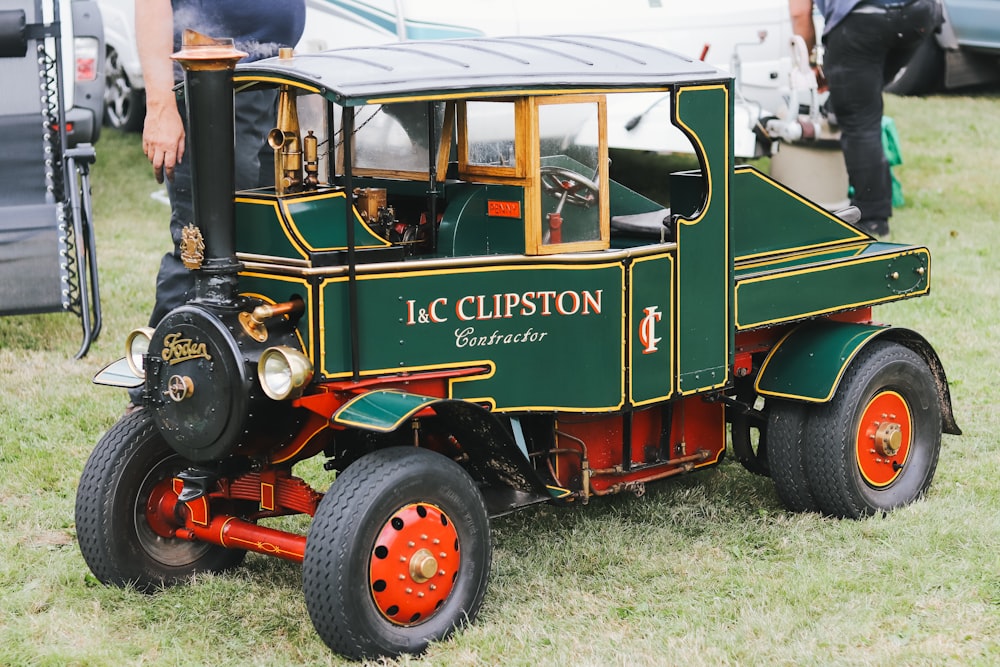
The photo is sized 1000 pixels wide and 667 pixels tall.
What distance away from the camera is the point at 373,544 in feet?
11.7

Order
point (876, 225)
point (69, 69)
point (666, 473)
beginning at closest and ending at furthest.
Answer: point (666, 473)
point (69, 69)
point (876, 225)

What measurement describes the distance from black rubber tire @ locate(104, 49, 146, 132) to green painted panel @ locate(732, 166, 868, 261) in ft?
26.9

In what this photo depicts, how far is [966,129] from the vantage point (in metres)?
12.8

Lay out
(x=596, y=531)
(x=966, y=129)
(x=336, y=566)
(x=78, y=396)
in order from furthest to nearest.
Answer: (x=966, y=129)
(x=78, y=396)
(x=596, y=531)
(x=336, y=566)

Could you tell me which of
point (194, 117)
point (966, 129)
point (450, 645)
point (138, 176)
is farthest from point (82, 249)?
point (966, 129)

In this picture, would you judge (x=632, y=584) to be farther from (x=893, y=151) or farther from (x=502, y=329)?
(x=893, y=151)

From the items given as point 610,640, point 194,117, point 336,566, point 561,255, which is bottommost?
point 610,640

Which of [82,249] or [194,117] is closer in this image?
[194,117]

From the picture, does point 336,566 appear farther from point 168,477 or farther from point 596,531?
point 596,531

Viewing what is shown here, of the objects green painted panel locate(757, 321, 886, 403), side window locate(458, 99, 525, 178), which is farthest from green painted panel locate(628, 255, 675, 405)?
green painted panel locate(757, 321, 886, 403)

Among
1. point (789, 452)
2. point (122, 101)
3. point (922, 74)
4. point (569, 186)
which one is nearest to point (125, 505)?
point (569, 186)

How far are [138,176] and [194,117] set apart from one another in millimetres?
8237

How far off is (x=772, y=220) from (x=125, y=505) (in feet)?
7.39

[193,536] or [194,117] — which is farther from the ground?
[194,117]
